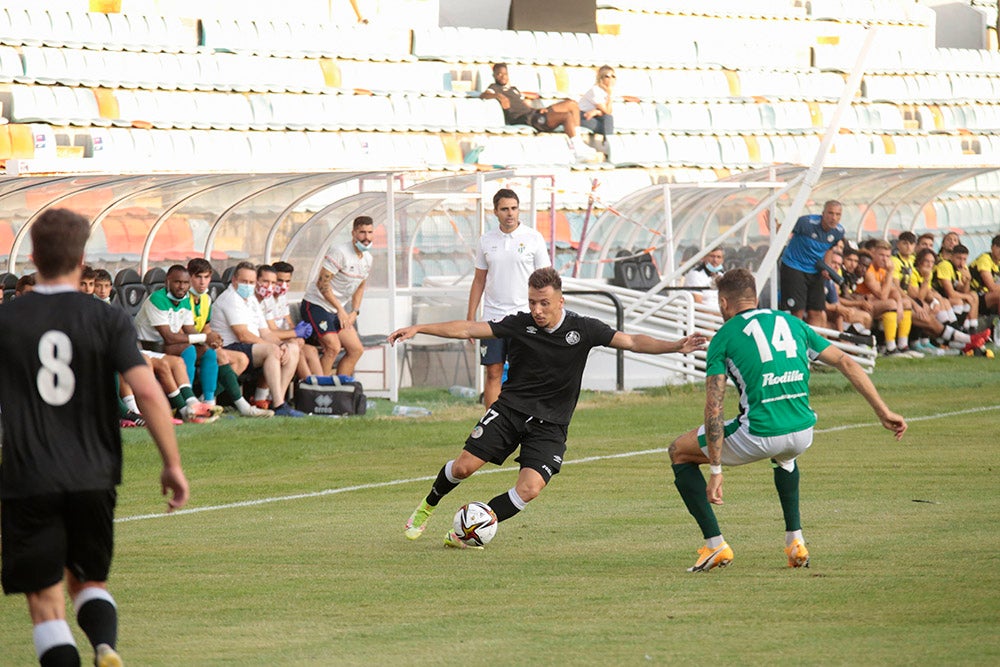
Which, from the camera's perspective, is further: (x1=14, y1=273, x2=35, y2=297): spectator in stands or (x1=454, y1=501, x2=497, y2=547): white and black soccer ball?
(x1=14, y1=273, x2=35, y2=297): spectator in stands

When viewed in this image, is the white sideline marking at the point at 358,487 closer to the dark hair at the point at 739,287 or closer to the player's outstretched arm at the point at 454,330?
the player's outstretched arm at the point at 454,330

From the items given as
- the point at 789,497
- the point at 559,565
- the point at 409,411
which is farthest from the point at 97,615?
the point at 409,411

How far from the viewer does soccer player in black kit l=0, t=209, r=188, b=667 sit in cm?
468

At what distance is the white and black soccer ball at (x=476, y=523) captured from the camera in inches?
321

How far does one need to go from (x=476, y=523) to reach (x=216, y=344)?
7212mm

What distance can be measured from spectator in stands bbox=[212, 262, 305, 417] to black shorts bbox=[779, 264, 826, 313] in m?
7.73

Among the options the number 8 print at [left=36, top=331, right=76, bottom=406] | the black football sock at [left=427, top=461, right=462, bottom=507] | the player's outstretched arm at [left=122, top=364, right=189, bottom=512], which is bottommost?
the black football sock at [left=427, top=461, right=462, bottom=507]

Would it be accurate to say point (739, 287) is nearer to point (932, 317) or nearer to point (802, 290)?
point (802, 290)

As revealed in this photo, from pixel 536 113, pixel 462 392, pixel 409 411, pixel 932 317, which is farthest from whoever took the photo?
pixel 536 113

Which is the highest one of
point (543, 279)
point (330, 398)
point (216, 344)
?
point (543, 279)

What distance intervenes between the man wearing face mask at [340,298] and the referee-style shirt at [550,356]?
8235mm

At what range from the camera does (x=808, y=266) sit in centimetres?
2056

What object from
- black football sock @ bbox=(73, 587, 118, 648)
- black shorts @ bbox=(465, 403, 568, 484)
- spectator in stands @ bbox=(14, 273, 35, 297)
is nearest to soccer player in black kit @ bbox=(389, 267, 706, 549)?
black shorts @ bbox=(465, 403, 568, 484)

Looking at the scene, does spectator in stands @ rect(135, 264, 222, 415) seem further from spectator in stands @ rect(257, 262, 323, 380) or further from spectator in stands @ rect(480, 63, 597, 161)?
spectator in stands @ rect(480, 63, 597, 161)
